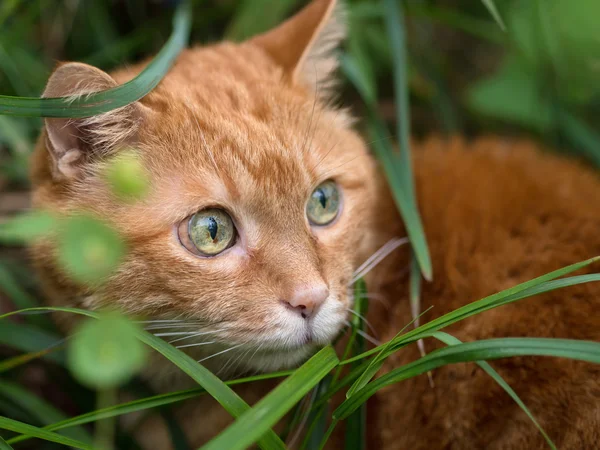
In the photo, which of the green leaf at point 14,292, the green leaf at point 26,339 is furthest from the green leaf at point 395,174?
the green leaf at point 14,292

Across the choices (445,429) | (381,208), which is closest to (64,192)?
(381,208)

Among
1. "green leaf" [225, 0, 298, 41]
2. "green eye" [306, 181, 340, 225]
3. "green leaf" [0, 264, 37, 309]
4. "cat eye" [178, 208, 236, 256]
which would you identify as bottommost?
"green eye" [306, 181, 340, 225]

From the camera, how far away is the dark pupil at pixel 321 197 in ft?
5.65

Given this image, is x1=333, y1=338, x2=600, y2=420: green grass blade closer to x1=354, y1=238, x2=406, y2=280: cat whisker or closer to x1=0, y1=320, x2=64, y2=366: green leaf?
x1=354, y1=238, x2=406, y2=280: cat whisker

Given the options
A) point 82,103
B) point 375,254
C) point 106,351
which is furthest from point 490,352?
point 82,103

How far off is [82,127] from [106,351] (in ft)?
2.30

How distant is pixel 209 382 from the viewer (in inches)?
54.4

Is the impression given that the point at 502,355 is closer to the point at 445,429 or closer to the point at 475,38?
the point at 445,429

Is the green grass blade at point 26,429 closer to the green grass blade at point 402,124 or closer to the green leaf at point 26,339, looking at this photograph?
the green leaf at point 26,339

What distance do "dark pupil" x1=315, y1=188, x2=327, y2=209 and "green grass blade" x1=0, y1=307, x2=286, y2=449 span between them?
1.95 feet

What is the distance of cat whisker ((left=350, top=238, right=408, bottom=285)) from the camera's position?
5.84 ft

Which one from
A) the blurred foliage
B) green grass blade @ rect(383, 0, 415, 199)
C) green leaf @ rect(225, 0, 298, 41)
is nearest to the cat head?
green grass blade @ rect(383, 0, 415, 199)

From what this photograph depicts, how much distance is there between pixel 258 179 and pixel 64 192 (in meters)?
0.52

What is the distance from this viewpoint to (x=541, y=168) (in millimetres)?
2105
